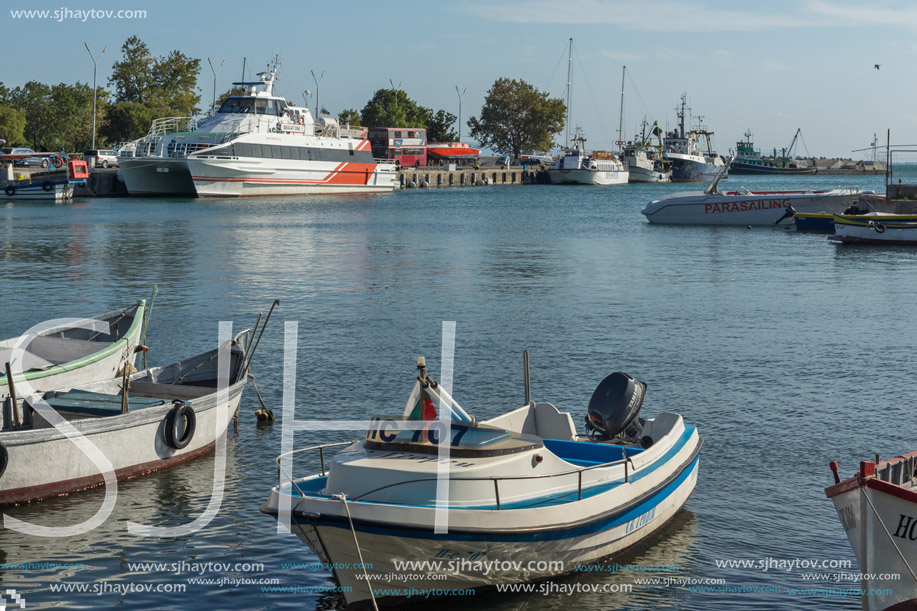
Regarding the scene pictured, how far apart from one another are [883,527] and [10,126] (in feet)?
352

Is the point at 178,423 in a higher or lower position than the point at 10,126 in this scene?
lower

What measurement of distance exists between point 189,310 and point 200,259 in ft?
45.7

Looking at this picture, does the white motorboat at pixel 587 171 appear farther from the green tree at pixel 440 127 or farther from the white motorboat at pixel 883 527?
the white motorboat at pixel 883 527

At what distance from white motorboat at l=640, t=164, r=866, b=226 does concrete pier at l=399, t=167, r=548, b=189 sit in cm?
5623

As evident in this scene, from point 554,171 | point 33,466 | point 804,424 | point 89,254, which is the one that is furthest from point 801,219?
point 554,171

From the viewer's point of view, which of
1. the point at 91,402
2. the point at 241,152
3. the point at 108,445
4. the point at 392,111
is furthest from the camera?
the point at 392,111

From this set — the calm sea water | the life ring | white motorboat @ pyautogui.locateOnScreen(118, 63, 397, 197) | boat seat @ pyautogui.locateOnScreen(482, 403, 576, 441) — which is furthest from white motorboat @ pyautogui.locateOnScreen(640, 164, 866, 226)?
the life ring

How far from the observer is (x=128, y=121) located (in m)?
110

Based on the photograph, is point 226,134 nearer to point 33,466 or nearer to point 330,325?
point 330,325

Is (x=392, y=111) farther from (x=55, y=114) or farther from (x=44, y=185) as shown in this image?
(x=44, y=185)

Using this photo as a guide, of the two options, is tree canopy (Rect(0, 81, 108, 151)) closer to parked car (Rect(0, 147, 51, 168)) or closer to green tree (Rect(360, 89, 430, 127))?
parked car (Rect(0, 147, 51, 168))

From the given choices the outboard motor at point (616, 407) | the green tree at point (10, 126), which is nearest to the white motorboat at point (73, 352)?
the outboard motor at point (616, 407)

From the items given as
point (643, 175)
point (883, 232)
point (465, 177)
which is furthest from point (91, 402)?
point (643, 175)

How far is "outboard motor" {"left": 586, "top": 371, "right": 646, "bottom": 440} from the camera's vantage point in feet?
42.8
